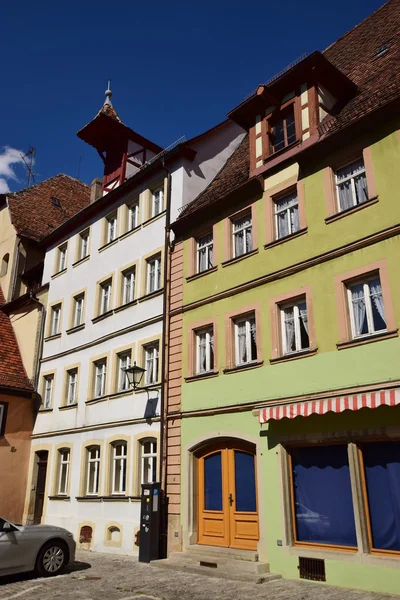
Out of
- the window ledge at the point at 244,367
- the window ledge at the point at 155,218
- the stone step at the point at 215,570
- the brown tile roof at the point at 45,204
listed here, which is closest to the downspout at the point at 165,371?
the window ledge at the point at 155,218

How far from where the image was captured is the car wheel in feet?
39.5

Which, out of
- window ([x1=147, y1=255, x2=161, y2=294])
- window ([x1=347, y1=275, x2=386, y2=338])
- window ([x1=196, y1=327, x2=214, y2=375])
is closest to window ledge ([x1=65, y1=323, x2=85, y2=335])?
window ([x1=147, y1=255, x2=161, y2=294])

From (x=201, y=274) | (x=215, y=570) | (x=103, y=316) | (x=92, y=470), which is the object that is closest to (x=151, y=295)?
(x=201, y=274)

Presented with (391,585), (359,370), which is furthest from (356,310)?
(391,585)

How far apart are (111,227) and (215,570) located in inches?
540

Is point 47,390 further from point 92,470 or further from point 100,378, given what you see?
point 92,470

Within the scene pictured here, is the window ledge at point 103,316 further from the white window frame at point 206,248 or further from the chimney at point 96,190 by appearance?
the chimney at point 96,190

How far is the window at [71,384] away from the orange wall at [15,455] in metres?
Result: 2.26

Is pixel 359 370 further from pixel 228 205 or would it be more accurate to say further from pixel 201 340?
pixel 228 205

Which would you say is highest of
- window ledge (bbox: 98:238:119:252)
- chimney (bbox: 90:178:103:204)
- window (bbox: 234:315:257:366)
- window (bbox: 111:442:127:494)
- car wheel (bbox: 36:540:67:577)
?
chimney (bbox: 90:178:103:204)

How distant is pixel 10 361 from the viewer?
2347 centimetres

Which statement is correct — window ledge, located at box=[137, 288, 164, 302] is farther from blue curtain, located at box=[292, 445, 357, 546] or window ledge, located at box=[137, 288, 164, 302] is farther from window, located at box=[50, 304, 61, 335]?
blue curtain, located at box=[292, 445, 357, 546]

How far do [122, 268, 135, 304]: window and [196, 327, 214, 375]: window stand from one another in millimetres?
4175

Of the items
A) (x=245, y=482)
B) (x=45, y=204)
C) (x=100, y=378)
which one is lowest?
(x=245, y=482)
